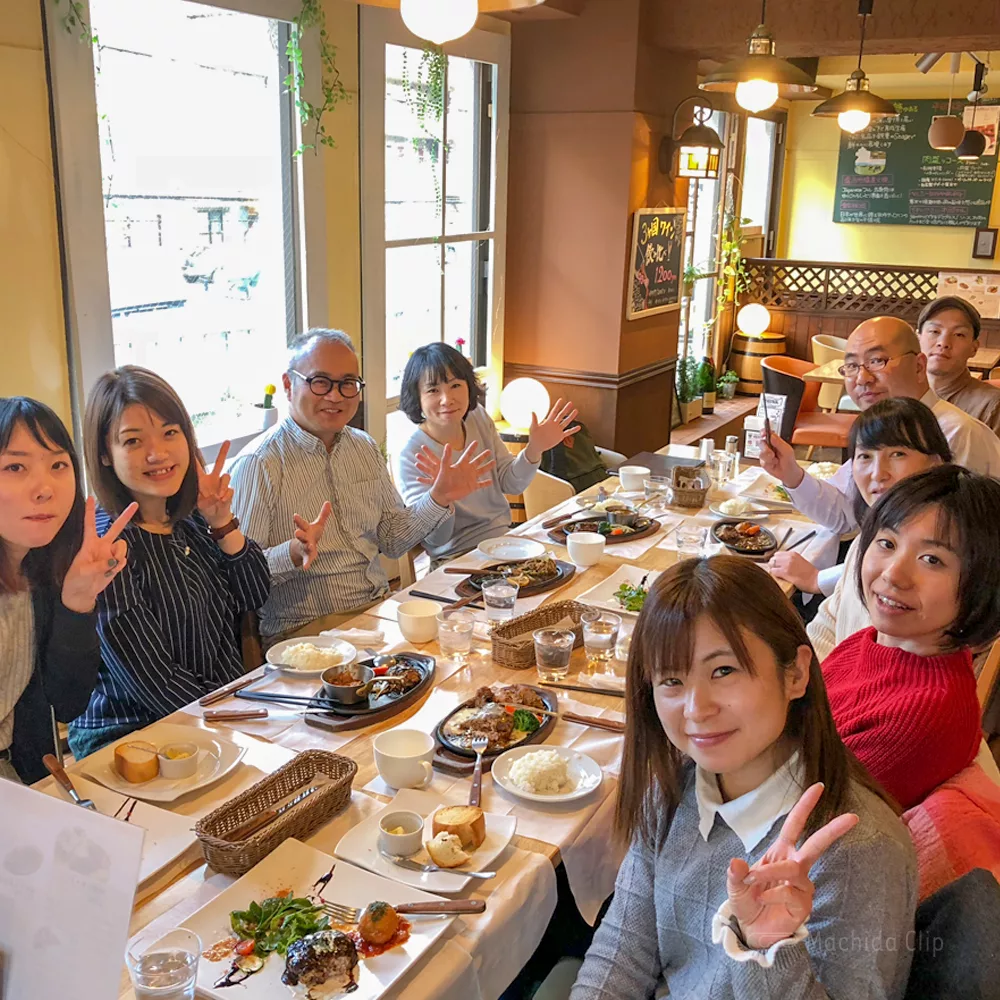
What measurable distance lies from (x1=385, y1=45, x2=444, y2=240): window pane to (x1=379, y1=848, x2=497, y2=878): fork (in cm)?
318

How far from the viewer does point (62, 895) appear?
85cm

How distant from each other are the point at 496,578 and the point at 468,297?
271 centimetres

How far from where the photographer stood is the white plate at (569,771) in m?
1.57

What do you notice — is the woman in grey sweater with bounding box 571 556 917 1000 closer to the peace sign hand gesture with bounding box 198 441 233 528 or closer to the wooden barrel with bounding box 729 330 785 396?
the peace sign hand gesture with bounding box 198 441 233 528

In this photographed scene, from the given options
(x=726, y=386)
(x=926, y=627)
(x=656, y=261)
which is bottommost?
(x=726, y=386)

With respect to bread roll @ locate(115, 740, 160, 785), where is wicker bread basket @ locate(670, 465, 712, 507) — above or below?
above

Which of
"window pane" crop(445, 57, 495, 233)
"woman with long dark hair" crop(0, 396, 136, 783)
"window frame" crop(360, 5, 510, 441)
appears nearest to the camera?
"woman with long dark hair" crop(0, 396, 136, 783)

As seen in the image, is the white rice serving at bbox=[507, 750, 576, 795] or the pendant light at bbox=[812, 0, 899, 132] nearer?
the white rice serving at bbox=[507, 750, 576, 795]

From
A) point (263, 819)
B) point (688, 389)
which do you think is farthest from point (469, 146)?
point (263, 819)

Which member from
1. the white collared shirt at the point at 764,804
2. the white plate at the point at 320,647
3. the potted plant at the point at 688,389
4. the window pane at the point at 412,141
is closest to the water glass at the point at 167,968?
the white collared shirt at the point at 764,804

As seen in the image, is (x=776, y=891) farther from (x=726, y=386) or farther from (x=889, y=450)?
(x=726, y=386)

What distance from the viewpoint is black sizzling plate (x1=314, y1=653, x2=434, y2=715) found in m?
1.84

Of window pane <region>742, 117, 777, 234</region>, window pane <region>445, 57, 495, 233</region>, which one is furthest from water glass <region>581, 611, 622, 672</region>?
window pane <region>742, 117, 777, 234</region>

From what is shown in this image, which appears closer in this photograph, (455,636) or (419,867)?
(419,867)
